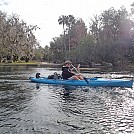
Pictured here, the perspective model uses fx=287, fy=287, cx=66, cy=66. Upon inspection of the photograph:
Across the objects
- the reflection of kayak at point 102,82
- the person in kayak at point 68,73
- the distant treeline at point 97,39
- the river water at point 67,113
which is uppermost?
the distant treeline at point 97,39

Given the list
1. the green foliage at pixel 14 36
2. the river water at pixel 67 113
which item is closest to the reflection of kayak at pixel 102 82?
the river water at pixel 67 113

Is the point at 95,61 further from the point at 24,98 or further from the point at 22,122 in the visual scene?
the point at 22,122

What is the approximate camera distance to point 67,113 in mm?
13953

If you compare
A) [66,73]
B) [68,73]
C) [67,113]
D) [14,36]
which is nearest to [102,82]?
[68,73]

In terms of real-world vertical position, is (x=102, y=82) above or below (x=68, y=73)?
below

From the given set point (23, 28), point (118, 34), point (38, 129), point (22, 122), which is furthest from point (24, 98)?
point (23, 28)

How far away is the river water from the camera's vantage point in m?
11.3

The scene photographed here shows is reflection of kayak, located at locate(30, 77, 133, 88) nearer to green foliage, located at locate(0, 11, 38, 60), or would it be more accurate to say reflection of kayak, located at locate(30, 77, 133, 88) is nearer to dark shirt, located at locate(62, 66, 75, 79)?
dark shirt, located at locate(62, 66, 75, 79)

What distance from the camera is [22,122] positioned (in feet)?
40.2

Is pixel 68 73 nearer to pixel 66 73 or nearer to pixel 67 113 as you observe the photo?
pixel 66 73

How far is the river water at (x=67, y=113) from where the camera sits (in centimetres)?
1130

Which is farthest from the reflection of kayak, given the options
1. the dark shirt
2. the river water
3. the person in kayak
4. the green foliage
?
the green foliage

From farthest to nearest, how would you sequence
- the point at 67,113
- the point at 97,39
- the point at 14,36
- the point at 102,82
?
the point at 97,39 → the point at 14,36 → the point at 102,82 → the point at 67,113

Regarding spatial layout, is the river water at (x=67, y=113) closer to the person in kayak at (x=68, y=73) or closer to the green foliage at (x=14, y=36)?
the person in kayak at (x=68, y=73)
